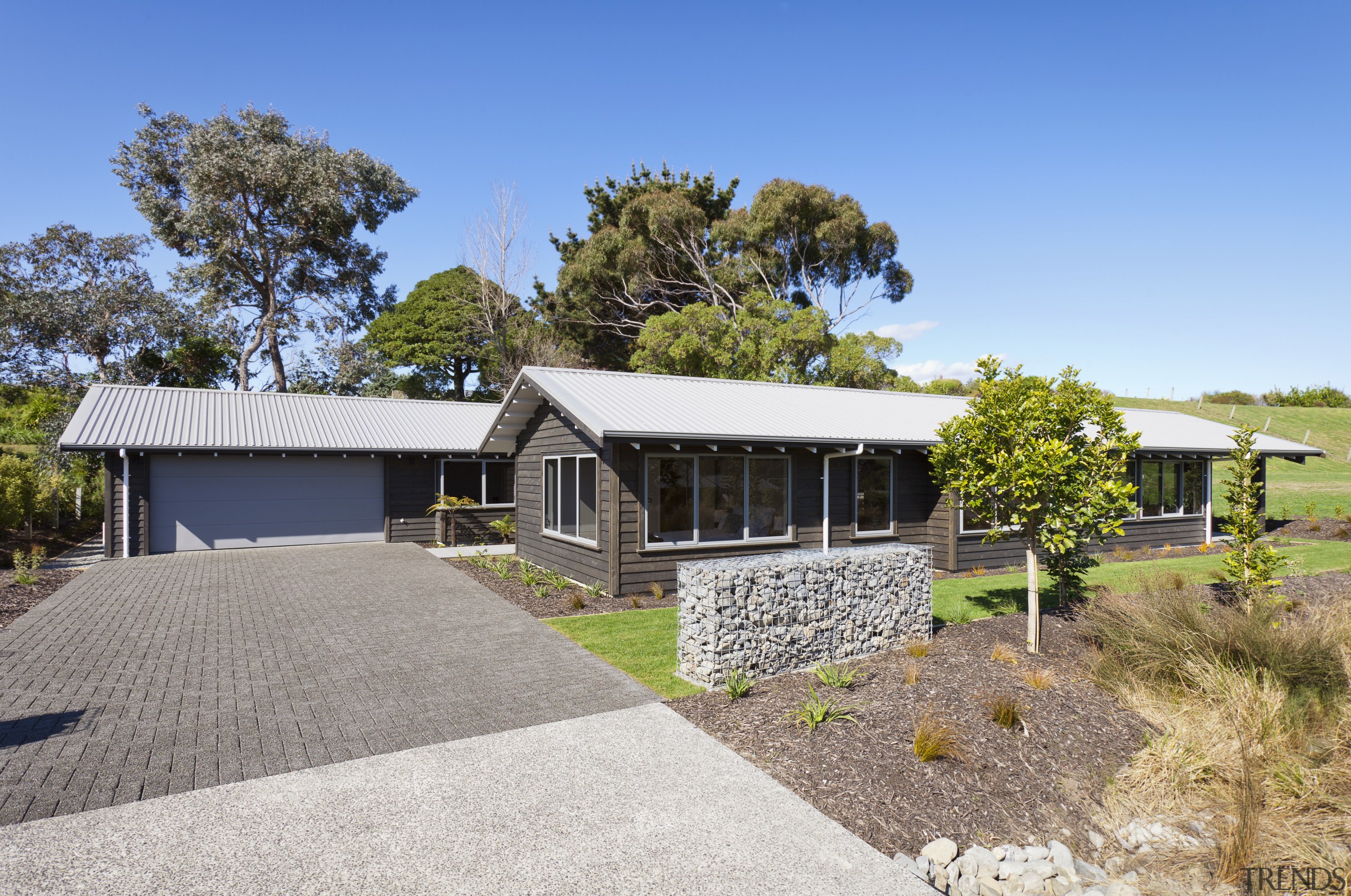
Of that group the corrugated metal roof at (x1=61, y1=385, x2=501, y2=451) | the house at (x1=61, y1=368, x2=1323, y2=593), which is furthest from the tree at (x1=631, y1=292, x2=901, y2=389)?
the house at (x1=61, y1=368, x2=1323, y2=593)

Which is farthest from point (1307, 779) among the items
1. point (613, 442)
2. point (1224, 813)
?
point (613, 442)

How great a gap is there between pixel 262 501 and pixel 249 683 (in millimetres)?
11437

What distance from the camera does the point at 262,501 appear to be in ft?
53.2

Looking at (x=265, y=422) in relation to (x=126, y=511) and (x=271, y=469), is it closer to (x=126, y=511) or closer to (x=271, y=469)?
(x=271, y=469)

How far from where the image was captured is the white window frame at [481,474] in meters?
17.8

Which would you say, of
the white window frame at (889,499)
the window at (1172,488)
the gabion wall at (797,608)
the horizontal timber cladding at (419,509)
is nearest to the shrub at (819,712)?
the gabion wall at (797,608)

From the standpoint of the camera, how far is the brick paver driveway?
4602mm

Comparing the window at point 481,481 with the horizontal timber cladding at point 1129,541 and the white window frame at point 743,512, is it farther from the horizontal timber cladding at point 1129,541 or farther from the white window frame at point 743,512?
the horizontal timber cladding at point 1129,541

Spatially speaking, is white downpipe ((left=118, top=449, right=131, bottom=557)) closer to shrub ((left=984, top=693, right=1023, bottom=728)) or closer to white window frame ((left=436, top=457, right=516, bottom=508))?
white window frame ((left=436, top=457, right=516, bottom=508))

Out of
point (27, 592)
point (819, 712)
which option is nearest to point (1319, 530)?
point (819, 712)

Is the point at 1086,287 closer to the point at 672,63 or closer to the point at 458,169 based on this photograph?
the point at 672,63

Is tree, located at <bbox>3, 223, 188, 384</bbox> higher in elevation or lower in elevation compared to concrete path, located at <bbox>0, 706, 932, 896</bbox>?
higher

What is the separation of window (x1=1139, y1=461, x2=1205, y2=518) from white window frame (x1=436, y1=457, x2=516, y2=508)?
1494cm

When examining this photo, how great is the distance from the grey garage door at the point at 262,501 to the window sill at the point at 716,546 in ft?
31.8
